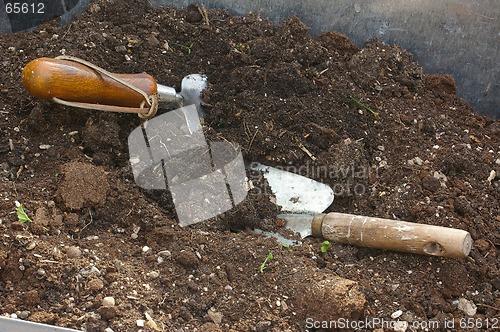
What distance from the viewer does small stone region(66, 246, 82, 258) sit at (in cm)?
173

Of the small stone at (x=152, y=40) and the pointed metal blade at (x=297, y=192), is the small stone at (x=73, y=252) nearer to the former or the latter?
the pointed metal blade at (x=297, y=192)

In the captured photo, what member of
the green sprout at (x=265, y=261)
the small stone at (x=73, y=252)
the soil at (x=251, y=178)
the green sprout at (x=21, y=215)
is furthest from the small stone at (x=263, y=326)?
the green sprout at (x=21, y=215)

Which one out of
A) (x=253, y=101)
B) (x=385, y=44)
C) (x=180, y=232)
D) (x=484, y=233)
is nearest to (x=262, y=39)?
(x=253, y=101)

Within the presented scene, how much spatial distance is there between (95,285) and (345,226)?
740mm

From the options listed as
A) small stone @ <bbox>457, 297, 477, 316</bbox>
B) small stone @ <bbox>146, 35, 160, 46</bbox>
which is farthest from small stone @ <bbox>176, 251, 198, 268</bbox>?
small stone @ <bbox>146, 35, 160, 46</bbox>

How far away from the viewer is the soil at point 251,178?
5.65 ft

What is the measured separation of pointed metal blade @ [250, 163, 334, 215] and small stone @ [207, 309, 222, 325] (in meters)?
0.53

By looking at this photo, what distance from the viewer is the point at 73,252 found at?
1.74 m

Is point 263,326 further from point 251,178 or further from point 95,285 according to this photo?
point 251,178

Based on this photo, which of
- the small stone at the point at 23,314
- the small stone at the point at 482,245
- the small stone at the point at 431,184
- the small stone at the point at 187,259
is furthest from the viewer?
the small stone at the point at 431,184

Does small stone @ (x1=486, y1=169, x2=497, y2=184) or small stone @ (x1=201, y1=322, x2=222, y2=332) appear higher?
small stone @ (x1=486, y1=169, x2=497, y2=184)

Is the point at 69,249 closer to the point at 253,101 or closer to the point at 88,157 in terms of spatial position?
the point at 88,157

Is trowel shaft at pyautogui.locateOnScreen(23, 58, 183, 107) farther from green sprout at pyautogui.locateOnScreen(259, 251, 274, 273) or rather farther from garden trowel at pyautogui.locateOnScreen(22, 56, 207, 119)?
green sprout at pyautogui.locateOnScreen(259, 251, 274, 273)

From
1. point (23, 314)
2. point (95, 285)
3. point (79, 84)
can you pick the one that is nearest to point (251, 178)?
point (79, 84)
